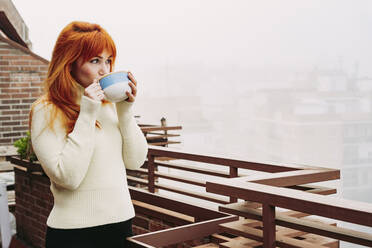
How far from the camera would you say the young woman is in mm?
1344

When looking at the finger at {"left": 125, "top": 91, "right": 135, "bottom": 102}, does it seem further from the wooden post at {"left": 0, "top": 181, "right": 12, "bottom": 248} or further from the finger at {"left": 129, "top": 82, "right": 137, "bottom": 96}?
the wooden post at {"left": 0, "top": 181, "right": 12, "bottom": 248}

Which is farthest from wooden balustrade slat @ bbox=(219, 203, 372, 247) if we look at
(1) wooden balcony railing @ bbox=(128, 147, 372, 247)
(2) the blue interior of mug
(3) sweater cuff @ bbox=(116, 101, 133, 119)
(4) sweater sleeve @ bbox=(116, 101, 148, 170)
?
(2) the blue interior of mug

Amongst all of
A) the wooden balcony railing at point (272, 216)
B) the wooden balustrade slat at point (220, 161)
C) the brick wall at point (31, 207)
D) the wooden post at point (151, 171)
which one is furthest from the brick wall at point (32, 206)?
the wooden balcony railing at point (272, 216)

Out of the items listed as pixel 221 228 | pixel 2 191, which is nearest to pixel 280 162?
pixel 221 228

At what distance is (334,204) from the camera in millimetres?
1241

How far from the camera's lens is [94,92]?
1.36 metres

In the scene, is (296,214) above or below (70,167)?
below

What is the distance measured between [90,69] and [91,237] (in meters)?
0.50

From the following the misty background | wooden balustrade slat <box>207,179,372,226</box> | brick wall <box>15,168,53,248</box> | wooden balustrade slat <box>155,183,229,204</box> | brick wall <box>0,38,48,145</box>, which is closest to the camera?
wooden balustrade slat <box>207,179,372,226</box>

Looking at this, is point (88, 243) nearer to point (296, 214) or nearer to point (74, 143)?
point (74, 143)

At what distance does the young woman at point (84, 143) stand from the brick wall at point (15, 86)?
5.14m

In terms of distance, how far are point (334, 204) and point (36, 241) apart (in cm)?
364

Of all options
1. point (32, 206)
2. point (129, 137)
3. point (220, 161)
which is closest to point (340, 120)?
point (32, 206)

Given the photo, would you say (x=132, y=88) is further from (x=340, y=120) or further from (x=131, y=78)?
(x=340, y=120)
